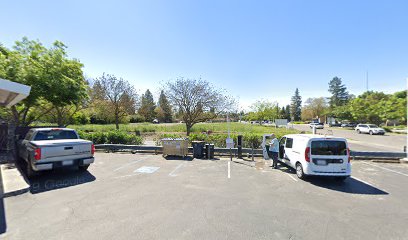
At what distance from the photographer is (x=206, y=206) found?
16.1 ft

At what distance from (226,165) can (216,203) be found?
4494 mm

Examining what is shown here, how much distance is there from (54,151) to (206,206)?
5.50 m

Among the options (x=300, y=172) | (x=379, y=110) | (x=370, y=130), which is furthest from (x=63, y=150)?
(x=379, y=110)

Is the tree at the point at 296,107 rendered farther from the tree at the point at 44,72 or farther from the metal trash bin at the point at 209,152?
the tree at the point at 44,72

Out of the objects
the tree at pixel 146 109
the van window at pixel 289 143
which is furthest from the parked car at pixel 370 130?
the tree at pixel 146 109

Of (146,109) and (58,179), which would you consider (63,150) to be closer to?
(58,179)

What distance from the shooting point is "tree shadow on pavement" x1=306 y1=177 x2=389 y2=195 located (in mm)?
6129

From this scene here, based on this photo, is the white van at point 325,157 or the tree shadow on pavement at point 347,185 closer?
the tree shadow on pavement at point 347,185

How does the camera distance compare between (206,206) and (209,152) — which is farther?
(209,152)

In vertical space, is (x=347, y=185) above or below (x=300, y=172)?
below

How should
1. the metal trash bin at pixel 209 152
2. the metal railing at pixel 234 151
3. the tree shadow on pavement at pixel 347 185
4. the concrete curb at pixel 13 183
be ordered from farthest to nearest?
the metal trash bin at pixel 209 152
the metal railing at pixel 234 151
the tree shadow on pavement at pixel 347 185
the concrete curb at pixel 13 183

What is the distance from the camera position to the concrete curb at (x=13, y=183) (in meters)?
5.44

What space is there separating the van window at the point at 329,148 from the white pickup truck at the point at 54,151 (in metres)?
8.41

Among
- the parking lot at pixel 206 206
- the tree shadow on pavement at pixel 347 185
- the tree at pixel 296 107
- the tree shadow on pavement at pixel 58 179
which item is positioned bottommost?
the tree shadow on pavement at pixel 347 185
